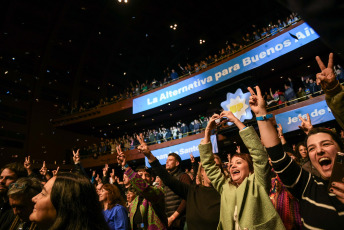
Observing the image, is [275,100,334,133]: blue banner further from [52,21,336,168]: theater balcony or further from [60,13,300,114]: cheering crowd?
[60,13,300,114]: cheering crowd

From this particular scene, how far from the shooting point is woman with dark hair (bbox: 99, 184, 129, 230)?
2.84 metres

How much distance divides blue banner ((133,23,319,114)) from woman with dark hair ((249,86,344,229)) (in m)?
6.50

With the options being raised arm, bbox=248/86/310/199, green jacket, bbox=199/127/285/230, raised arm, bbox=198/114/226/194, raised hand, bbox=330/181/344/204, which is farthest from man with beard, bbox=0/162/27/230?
raised hand, bbox=330/181/344/204

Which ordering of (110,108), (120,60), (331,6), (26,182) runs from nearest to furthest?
(331,6), (26,182), (110,108), (120,60)

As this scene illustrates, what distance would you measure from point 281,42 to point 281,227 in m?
8.66

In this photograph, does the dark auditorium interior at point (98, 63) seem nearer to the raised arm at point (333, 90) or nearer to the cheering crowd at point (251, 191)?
the cheering crowd at point (251, 191)

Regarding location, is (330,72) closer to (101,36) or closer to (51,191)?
(51,191)

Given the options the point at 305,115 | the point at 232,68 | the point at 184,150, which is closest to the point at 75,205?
the point at 305,115

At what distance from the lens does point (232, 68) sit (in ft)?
32.3

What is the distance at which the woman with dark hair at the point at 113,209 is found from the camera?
2836mm

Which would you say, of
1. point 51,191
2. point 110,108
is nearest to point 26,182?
point 51,191

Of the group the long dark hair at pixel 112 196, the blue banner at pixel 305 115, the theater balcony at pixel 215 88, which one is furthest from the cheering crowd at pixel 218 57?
the long dark hair at pixel 112 196

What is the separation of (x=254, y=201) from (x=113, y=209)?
1997mm

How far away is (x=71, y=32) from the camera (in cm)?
1652
